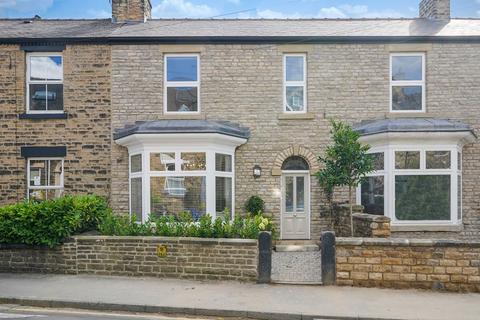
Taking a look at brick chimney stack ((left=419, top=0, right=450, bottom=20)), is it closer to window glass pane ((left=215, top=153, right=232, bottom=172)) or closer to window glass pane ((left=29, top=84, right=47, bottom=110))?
window glass pane ((left=215, top=153, right=232, bottom=172))

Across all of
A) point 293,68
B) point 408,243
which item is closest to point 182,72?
point 293,68

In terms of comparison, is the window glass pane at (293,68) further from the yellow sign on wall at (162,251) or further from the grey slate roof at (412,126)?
the yellow sign on wall at (162,251)

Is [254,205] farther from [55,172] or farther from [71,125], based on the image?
[55,172]

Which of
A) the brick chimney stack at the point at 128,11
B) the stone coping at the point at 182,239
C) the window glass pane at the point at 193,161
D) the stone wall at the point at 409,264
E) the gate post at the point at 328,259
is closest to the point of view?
the stone wall at the point at 409,264

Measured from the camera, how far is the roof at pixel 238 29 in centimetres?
1330

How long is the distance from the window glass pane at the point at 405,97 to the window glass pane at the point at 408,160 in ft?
5.72

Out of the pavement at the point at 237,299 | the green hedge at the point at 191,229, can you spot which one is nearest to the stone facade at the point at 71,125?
the green hedge at the point at 191,229

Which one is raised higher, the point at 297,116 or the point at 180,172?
the point at 297,116

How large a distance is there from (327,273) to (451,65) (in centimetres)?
850

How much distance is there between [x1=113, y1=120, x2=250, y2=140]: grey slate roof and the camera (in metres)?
12.0

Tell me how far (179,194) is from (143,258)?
3505mm

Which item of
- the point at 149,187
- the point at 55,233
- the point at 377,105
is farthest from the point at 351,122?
the point at 55,233

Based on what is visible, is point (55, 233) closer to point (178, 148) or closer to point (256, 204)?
point (178, 148)

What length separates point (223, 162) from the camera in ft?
42.0
